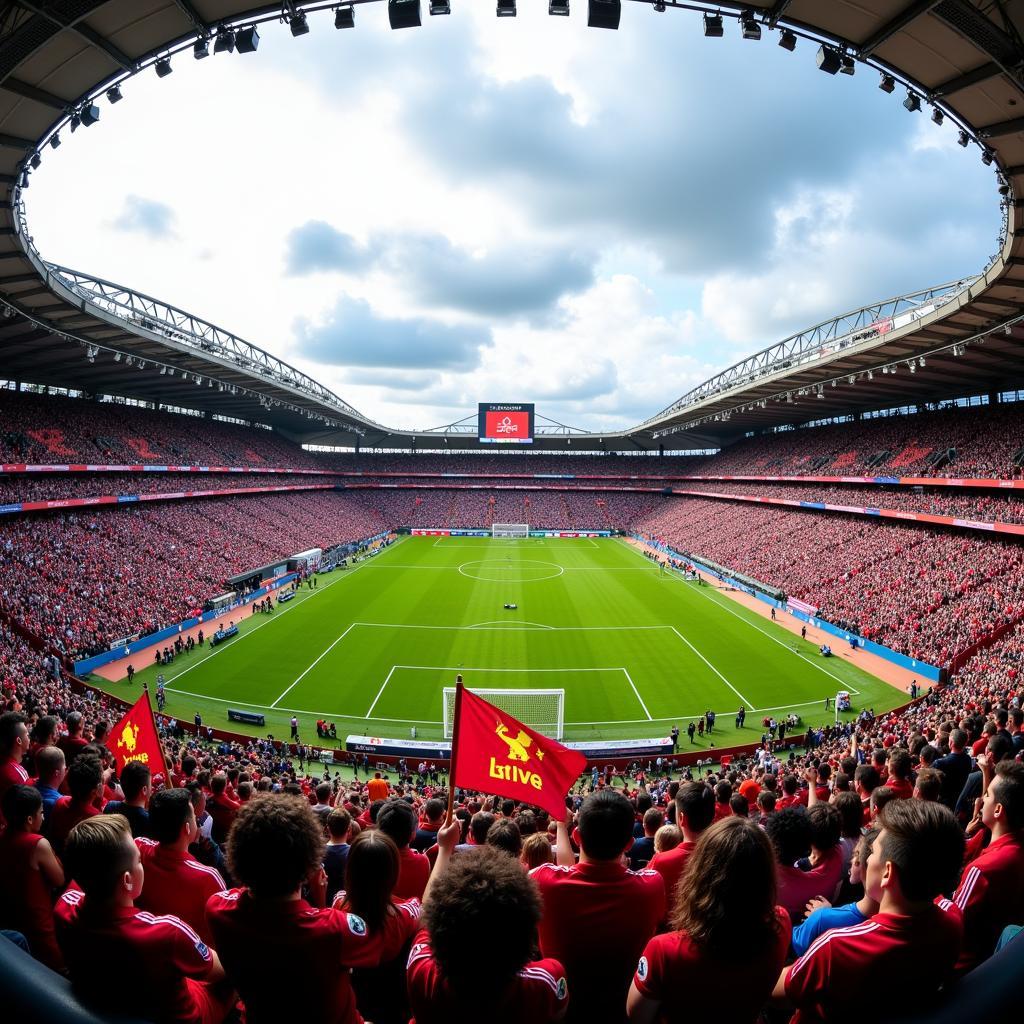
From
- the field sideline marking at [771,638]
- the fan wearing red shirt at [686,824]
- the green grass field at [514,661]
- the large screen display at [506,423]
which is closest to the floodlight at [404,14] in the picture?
the fan wearing red shirt at [686,824]

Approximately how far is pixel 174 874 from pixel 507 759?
347cm

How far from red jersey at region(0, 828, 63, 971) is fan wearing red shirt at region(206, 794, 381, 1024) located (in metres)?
1.97

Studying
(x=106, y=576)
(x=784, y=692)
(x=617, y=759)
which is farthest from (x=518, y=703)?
(x=106, y=576)

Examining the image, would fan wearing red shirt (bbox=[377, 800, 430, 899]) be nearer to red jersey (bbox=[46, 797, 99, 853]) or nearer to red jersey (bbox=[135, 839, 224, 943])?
red jersey (bbox=[135, 839, 224, 943])

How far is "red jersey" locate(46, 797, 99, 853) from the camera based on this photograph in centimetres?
548

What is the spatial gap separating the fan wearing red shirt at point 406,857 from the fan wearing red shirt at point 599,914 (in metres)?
1.76

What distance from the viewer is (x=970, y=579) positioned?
2981cm

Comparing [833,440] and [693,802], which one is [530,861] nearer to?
[693,802]

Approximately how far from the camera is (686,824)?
4.97 m

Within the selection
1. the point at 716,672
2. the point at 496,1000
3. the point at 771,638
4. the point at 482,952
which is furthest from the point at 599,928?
the point at 771,638

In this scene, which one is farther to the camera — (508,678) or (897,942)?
(508,678)

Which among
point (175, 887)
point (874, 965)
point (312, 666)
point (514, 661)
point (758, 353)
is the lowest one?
point (312, 666)

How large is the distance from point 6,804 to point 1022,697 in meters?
20.6

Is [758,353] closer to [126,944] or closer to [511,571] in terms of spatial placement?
[511,571]
